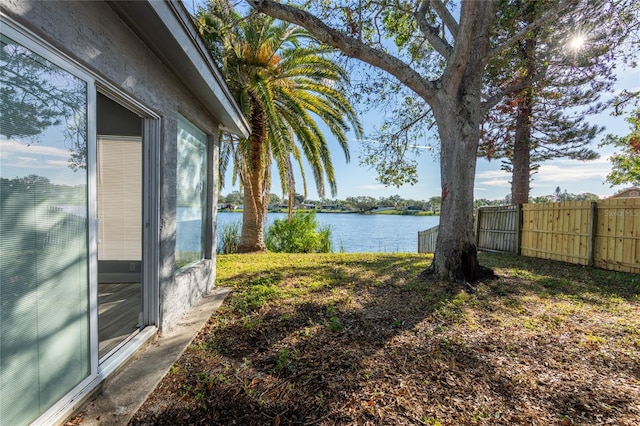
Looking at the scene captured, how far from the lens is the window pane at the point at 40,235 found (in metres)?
1.49

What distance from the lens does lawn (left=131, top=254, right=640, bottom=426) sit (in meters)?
2.01

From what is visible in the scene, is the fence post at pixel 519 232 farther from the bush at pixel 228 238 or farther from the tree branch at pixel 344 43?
the bush at pixel 228 238

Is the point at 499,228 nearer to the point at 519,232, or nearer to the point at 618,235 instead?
the point at 519,232

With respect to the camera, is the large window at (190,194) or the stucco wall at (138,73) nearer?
the stucco wall at (138,73)

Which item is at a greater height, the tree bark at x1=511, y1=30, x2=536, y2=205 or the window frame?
the tree bark at x1=511, y1=30, x2=536, y2=205

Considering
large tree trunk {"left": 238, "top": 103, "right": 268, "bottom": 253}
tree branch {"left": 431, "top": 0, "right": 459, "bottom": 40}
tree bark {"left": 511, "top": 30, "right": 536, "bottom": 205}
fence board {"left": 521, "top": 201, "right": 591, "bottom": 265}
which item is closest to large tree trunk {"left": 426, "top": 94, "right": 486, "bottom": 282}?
tree branch {"left": 431, "top": 0, "right": 459, "bottom": 40}

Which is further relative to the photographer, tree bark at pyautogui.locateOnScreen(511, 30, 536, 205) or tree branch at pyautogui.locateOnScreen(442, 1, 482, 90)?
tree bark at pyautogui.locateOnScreen(511, 30, 536, 205)

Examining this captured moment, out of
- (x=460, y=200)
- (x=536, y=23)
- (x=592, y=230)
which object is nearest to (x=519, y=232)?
(x=592, y=230)

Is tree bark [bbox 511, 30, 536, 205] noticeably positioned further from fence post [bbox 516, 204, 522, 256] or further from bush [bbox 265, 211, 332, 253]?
bush [bbox 265, 211, 332, 253]

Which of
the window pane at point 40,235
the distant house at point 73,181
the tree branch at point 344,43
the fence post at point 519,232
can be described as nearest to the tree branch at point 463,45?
the tree branch at point 344,43

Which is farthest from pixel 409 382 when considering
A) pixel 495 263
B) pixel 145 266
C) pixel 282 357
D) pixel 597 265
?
pixel 597 265

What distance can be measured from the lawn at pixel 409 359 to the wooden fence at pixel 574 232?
2024mm

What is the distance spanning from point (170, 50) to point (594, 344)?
505cm

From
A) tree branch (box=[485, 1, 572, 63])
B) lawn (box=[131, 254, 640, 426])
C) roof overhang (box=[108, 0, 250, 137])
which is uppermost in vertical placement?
tree branch (box=[485, 1, 572, 63])
